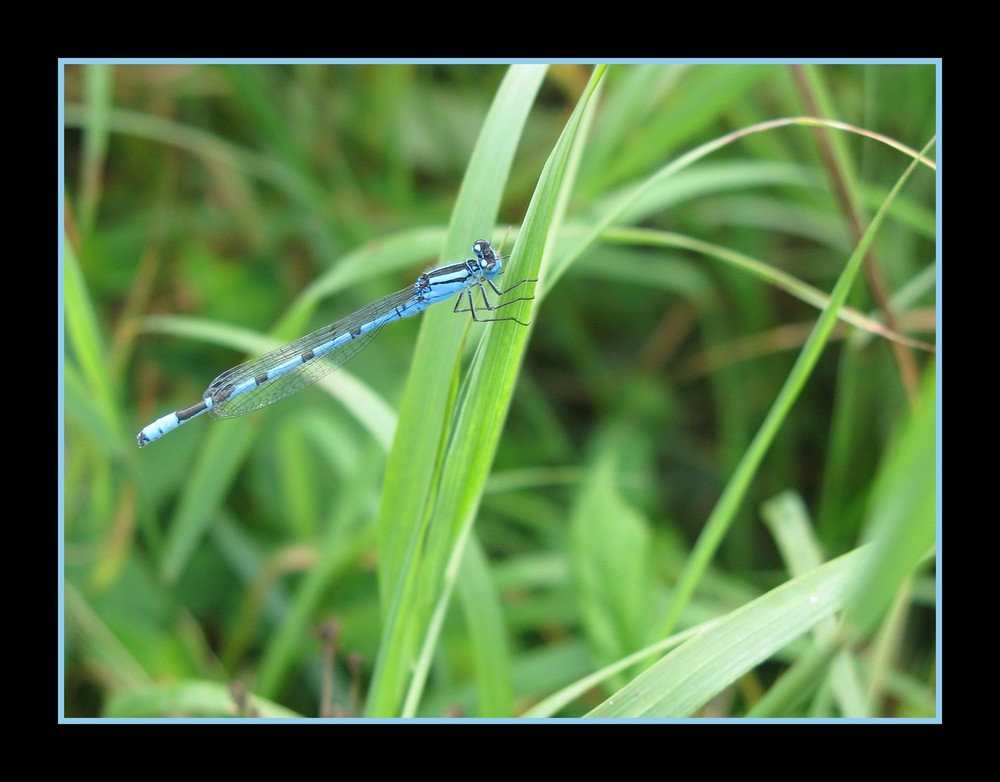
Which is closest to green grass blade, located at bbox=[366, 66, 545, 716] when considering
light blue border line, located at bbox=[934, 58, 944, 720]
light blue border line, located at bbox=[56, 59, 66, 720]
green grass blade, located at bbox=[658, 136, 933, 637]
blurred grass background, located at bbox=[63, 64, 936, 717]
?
blurred grass background, located at bbox=[63, 64, 936, 717]

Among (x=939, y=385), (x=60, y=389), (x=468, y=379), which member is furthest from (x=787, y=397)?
(x=60, y=389)

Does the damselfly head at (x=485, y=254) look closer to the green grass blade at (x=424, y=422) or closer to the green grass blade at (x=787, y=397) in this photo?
the green grass blade at (x=424, y=422)

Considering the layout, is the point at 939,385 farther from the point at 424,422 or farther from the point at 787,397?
the point at 424,422

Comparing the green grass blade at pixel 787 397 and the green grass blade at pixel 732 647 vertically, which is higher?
the green grass blade at pixel 787 397

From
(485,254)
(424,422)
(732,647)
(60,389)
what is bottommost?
(732,647)

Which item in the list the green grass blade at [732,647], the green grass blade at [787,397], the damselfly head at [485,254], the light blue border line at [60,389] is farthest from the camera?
the light blue border line at [60,389]

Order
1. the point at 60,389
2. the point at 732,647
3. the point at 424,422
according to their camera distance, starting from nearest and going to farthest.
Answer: the point at 732,647, the point at 424,422, the point at 60,389

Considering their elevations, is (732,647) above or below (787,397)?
below

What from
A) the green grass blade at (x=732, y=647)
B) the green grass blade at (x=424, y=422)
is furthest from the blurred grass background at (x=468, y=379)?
the green grass blade at (x=732, y=647)
